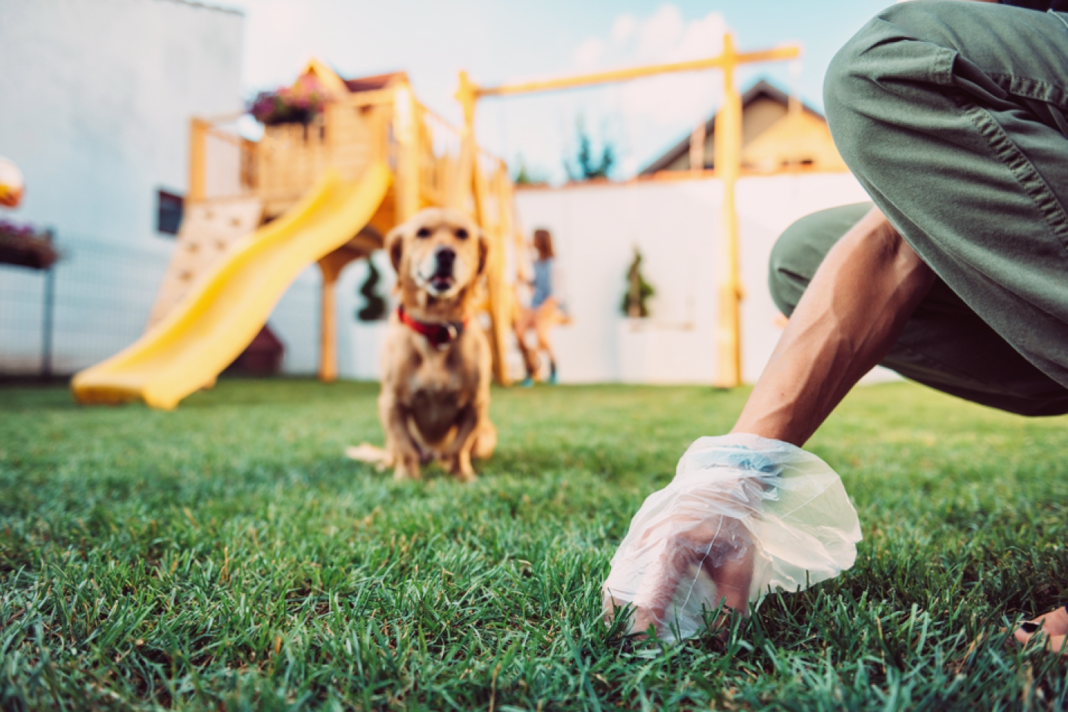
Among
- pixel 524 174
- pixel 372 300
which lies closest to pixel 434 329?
pixel 372 300

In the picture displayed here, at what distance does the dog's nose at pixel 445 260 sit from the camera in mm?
2266

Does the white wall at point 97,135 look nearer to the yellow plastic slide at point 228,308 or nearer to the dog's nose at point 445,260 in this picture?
the yellow plastic slide at point 228,308

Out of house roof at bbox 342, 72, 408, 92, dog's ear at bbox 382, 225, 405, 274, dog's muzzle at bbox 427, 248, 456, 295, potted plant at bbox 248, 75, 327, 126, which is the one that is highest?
house roof at bbox 342, 72, 408, 92

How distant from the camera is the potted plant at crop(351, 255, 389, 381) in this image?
11.4 metres

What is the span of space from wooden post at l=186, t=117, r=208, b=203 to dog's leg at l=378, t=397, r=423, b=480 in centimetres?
587

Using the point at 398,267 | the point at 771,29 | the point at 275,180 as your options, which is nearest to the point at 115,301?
the point at 275,180

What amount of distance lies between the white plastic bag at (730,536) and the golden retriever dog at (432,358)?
138cm

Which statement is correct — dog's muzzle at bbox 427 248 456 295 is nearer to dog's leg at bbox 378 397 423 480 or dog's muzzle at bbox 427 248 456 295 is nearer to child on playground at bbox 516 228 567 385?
dog's leg at bbox 378 397 423 480

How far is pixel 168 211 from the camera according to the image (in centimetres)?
1081

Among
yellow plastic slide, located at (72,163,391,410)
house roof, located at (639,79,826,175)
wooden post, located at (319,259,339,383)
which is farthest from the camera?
house roof, located at (639,79,826,175)

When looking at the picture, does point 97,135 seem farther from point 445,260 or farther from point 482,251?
point 445,260

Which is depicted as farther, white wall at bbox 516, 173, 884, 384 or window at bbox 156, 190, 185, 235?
window at bbox 156, 190, 185, 235

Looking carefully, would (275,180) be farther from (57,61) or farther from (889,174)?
(889,174)

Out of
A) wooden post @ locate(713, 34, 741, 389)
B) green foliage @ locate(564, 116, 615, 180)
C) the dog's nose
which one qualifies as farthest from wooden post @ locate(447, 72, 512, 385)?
green foliage @ locate(564, 116, 615, 180)
